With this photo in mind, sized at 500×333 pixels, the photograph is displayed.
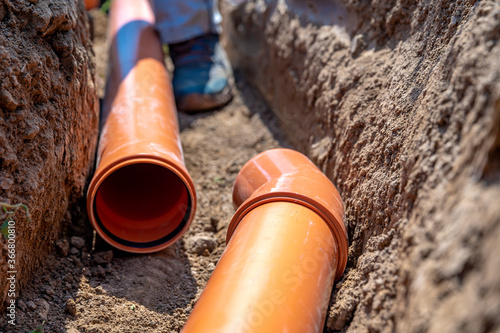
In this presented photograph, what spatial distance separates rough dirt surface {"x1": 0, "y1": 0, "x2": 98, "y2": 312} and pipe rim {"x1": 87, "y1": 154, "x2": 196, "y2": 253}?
127 millimetres

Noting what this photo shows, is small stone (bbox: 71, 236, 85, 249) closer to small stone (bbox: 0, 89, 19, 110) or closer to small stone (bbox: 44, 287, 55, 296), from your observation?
small stone (bbox: 44, 287, 55, 296)

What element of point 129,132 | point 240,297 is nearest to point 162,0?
point 129,132

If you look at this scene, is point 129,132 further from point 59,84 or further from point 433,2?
point 433,2

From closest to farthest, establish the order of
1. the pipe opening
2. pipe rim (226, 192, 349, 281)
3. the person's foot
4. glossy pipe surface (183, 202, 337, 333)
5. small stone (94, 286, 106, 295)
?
glossy pipe surface (183, 202, 337, 333)
pipe rim (226, 192, 349, 281)
small stone (94, 286, 106, 295)
the pipe opening
the person's foot

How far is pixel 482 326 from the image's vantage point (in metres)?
0.85

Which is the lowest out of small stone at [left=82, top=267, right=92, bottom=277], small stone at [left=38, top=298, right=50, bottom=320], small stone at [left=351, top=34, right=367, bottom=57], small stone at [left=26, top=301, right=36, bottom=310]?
small stone at [left=82, top=267, right=92, bottom=277]

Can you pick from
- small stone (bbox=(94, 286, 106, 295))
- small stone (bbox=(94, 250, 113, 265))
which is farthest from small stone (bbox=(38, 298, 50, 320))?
small stone (bbox=(94, 250, 113, 265))

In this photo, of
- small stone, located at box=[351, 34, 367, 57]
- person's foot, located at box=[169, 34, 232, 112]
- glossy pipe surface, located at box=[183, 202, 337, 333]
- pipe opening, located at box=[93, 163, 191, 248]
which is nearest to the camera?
glossy pipe surface, located at box=[183, 202, 337, 333]

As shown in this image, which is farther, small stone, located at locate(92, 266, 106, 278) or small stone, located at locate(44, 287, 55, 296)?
small stone, located at locate(92, 266, 106, 278)

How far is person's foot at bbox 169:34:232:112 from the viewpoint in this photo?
328 cm

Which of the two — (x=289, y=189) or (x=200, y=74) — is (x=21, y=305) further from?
(x=200, y=74)

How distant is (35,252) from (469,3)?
5.78 ft

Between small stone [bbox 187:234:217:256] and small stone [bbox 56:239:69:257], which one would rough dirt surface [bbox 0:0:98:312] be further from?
small stone [bbox 187:234:217:256]

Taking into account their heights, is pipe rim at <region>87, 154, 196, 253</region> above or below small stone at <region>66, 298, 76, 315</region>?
above
